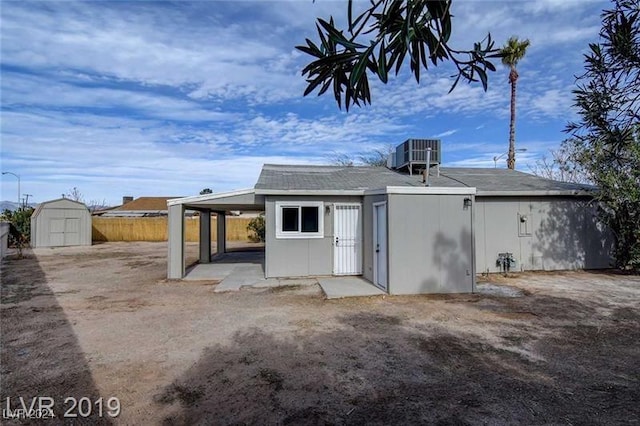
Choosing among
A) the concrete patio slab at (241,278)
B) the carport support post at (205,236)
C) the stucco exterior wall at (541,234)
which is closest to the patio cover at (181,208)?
the concrete patio slab at (241,278)

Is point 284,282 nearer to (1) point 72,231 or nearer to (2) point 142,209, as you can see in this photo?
(1) point 72,231

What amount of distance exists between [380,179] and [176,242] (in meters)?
6.77

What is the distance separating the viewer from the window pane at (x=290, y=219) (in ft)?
33.4

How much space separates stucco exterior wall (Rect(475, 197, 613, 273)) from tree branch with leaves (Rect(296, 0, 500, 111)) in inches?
377

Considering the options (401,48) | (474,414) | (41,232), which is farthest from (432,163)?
(41,232)

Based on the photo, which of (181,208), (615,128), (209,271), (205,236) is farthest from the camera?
(205,236)

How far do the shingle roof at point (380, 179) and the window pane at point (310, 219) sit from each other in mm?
637

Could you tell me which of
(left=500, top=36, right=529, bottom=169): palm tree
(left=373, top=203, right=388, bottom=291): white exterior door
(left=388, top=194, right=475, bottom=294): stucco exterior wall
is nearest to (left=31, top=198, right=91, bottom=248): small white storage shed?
(left=373, top=203, right=388, bottom=291): white exterior door

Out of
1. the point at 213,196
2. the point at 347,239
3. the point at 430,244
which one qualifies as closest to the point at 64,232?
the point at 213,196

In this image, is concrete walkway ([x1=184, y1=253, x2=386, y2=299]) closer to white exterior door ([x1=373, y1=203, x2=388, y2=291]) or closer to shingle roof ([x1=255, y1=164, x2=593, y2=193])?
white exterior door ([x1=373, y1=203, x2=388, y2=291])

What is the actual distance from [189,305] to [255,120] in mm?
10342

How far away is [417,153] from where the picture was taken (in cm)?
1332

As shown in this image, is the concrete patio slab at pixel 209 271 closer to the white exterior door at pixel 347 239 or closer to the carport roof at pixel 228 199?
the carport roof at pixel 228 199

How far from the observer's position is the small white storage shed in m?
20.9
